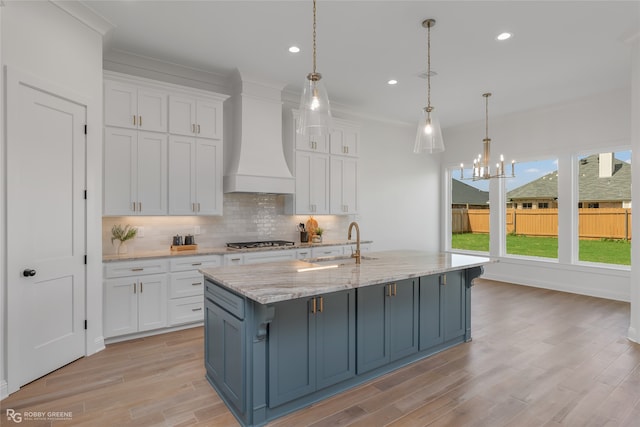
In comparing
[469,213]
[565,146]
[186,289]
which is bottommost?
[186,289]

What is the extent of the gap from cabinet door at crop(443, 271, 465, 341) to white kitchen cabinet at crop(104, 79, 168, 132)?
3653mm

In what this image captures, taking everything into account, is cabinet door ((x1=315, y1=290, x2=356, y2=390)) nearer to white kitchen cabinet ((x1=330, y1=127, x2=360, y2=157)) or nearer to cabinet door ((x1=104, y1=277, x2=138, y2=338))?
cabinet door ((x1=104, y1=277, x2=138, y2=338))

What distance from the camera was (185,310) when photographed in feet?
13.4

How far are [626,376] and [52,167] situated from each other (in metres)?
5.24

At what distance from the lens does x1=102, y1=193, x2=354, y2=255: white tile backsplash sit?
428 cm

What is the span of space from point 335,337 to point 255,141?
3.06 metres

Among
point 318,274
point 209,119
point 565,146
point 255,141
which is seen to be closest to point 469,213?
point 565,146

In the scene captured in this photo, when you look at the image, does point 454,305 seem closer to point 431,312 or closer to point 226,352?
point 431,312

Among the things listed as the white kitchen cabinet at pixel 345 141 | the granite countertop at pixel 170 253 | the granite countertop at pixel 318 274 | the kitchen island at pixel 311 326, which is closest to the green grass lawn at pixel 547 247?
the white kitchen cabinet at pixel 345 141

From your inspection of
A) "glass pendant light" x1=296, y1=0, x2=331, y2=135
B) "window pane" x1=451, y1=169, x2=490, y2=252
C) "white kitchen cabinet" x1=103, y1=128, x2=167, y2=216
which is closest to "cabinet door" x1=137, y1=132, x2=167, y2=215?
"white kitchen cabinet" x1=103, y1=128, x2=167, y2=216

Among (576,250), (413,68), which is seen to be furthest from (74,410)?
(576,250)

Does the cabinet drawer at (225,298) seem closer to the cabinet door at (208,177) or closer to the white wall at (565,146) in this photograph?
the cabinet door at (208,177)

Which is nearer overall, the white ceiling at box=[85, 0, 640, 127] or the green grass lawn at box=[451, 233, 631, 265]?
the white ceiling at box=[85, 0, 640, 127]

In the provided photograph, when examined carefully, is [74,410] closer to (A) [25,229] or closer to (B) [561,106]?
(A) [25,229]
